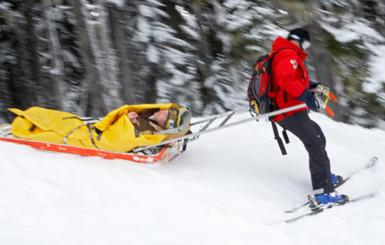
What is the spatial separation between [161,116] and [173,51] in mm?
3962

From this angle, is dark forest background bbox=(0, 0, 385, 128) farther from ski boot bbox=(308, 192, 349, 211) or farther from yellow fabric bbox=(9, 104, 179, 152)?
ski boot bbox=(308, 192, 349, 211)

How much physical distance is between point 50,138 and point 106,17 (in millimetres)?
4160

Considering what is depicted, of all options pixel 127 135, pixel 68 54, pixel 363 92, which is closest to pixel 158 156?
pixel 127 135

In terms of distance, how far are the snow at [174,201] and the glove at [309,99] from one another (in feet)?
3.24

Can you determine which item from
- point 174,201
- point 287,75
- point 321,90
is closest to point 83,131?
point 174,201

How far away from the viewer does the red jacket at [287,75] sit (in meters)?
3.63

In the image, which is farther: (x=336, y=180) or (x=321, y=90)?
(x=336, y=180)

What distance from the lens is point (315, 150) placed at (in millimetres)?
3830

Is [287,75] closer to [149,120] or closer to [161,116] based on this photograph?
[161,116]

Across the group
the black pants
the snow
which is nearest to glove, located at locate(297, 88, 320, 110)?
the black pants

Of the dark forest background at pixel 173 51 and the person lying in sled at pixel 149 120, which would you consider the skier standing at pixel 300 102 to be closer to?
the person lying in sled at pixel 149 120

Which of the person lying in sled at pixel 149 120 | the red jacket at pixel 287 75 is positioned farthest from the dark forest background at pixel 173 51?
the person lying in sled at pixel 149 120

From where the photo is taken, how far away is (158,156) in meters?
4.33

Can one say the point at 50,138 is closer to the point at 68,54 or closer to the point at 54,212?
the point at 54,212
